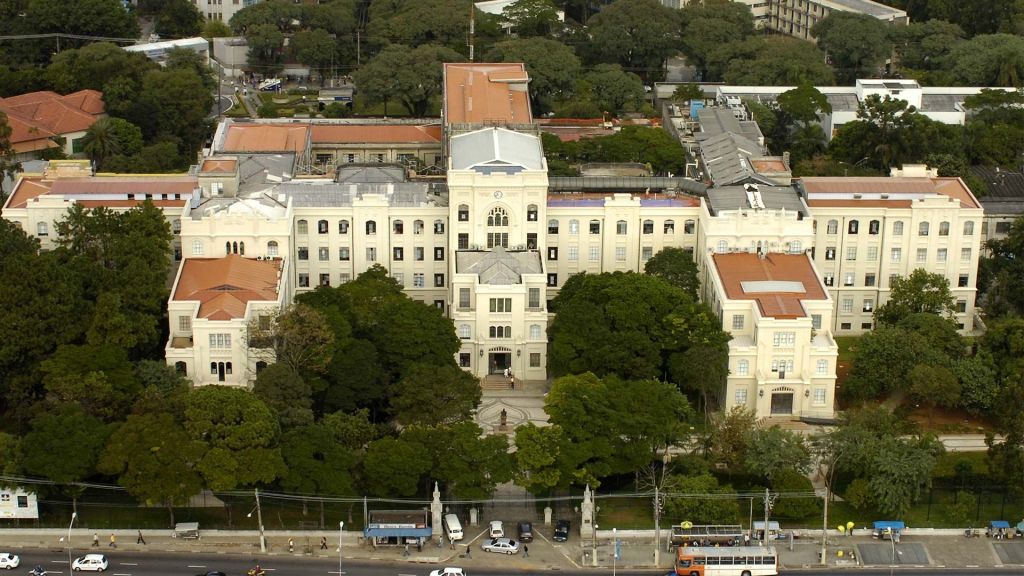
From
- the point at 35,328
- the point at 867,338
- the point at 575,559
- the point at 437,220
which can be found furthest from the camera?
the point at 437,220

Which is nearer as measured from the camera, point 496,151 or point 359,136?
point 496,151

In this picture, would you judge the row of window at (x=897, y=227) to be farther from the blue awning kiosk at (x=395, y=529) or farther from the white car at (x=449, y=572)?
the white car at (x=449, y=572)

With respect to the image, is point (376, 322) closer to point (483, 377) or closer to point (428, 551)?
point (483, 377)

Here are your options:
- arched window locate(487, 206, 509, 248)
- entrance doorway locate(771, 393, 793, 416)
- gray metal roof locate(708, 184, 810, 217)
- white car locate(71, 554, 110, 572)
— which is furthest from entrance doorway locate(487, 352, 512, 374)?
white car locate(71, 554, 110, 572)

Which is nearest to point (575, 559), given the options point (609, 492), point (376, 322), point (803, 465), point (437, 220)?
point (609, 492)

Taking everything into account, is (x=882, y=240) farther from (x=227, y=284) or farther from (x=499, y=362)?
(x=227, y=284)

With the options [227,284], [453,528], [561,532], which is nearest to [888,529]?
[561,532]

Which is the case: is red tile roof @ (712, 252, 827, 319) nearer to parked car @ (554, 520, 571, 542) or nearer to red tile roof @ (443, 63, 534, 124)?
parked car @ (554, 520, 571, 542)
